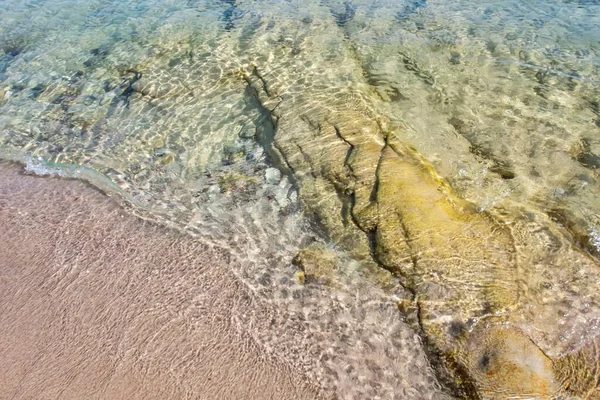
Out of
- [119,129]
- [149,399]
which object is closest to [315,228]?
[149,399]

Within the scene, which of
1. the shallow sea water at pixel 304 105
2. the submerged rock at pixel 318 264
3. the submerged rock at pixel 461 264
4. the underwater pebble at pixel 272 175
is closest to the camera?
the submerged rock at pixel 461 264

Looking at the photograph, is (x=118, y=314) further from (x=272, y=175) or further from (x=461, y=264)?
(x=461, y=264)

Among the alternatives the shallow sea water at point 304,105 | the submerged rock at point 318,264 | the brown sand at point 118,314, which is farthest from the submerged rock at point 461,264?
the brown sand at point 118,314

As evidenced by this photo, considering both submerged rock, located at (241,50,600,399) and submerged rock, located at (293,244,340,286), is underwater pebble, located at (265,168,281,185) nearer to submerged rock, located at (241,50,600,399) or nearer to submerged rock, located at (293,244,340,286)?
submerged rock, located at (241,50,600,399)

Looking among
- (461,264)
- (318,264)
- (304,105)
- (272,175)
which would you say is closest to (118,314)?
(318,264)

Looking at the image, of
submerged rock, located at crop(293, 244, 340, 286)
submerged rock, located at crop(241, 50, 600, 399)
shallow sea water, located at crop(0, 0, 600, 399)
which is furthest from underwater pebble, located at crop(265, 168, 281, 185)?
submerged rock, located at crop(293, 244, 340, 286)

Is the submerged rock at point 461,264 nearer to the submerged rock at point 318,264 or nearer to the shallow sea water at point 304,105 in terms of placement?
the submerged rock at point 318,264

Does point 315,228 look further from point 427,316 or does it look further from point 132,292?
Result: point 132,292
